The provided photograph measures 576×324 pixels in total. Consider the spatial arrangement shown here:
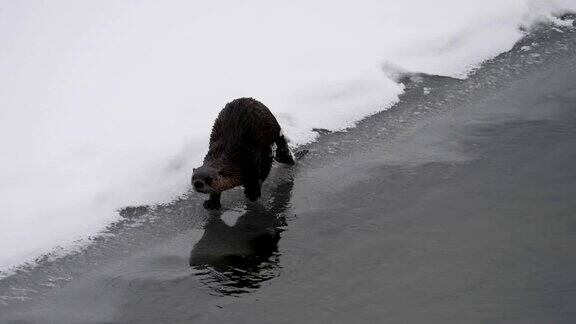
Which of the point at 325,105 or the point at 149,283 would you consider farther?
the point at 325,105

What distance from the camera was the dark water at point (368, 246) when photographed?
12.1ft

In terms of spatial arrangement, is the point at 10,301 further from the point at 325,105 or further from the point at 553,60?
the point at 553,60

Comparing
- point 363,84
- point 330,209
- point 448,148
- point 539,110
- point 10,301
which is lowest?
point 10,301

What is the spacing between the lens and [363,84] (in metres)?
7.08

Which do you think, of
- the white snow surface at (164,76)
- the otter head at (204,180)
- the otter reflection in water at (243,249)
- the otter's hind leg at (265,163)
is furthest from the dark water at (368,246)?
the white snow surface at (164,76)

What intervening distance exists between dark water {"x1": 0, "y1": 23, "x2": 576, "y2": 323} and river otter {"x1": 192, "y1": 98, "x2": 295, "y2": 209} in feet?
0.72

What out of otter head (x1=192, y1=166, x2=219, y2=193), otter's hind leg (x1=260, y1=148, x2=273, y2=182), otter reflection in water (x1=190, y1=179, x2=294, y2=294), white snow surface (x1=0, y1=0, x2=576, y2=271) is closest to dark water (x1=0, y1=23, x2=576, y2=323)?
otter reflection in water (x1=190, y1=179, x2=294, y2=294)

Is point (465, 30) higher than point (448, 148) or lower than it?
higher

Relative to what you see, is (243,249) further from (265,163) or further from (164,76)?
→ (164,76)

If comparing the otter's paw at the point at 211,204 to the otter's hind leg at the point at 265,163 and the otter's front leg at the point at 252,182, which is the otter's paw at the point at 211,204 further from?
the otter's hind leg at the point at 265,163

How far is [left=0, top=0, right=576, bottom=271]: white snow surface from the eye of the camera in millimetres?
5160

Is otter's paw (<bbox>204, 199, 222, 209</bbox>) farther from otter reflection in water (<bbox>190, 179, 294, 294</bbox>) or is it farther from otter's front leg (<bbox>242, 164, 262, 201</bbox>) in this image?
otter's front leg (<bbox>242, 164, 262, 201</bbox>)

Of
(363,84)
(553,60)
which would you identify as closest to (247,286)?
(363,84)

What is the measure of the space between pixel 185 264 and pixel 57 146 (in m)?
2.45
